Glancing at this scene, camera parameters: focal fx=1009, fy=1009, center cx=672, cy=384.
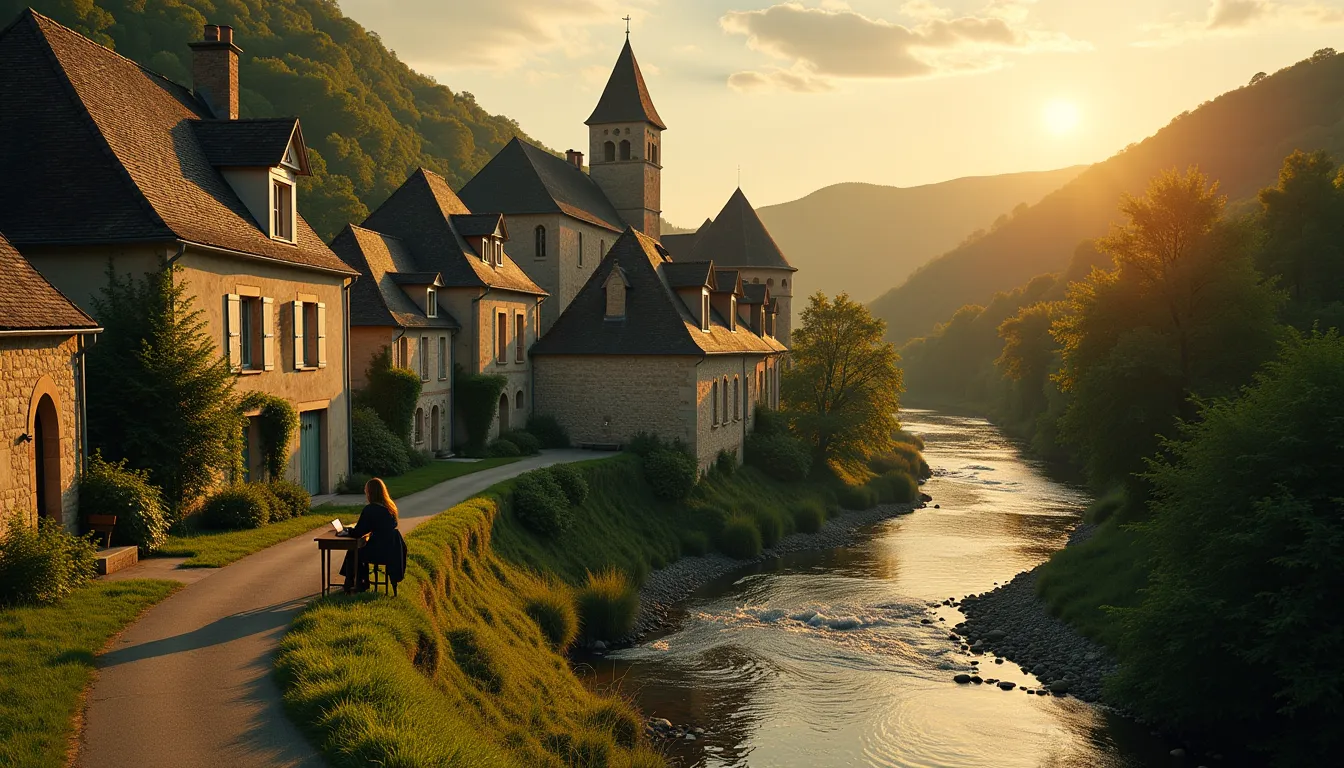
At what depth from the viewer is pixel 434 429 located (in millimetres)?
32906

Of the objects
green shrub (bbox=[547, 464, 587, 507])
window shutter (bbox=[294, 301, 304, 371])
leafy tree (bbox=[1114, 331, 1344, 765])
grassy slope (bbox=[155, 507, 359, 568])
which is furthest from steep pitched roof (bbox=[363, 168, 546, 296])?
leafy tree (bbox=[1114, 331, 1344, 765])

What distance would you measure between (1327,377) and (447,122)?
3084 inches

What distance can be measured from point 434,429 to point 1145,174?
395 ft

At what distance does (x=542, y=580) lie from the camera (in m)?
22.5

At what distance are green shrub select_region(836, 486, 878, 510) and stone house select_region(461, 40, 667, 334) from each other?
48.2 feet

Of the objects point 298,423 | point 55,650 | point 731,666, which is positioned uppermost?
point 298,423

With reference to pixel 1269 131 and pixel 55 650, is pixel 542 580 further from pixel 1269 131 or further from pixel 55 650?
pixel 1269 131

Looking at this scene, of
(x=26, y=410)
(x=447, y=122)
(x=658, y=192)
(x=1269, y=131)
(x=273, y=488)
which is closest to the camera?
(x=26, y=410)

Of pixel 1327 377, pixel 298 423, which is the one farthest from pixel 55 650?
pixel 1327 377

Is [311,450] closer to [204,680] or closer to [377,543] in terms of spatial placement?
[377,543]

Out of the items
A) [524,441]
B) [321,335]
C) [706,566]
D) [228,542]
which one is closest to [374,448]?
[321,335]

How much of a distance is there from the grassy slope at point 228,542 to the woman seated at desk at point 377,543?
3.27 metres

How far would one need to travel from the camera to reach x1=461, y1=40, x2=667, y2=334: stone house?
147ft

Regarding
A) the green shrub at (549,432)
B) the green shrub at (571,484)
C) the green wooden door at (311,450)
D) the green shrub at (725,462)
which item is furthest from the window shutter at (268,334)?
the green shrub at (725,462)
